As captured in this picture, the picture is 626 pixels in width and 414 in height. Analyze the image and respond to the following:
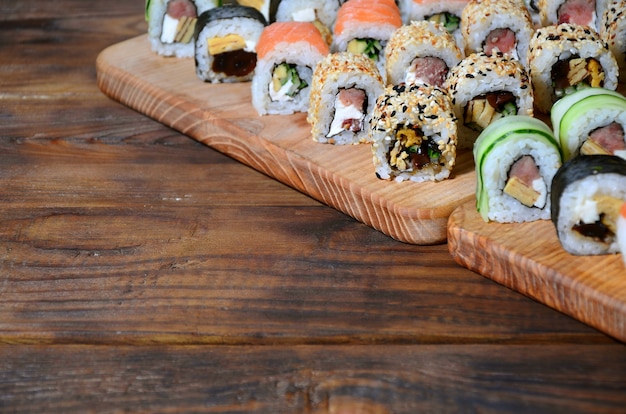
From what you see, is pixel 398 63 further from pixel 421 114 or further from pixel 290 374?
pixel 290 374

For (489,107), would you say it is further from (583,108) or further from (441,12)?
(441,12)

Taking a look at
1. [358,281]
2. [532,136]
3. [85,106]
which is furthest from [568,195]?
[85,106]

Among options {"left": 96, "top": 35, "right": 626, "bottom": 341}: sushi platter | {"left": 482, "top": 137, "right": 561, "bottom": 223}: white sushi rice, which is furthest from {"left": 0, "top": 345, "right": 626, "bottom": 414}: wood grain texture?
{"left": 482, "top": 137, "right": 561, "bottom": 223}: white sushi rice

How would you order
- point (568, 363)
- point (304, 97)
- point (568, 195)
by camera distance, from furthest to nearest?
point (304, 97) → point (568, 195) → point (568, 363)

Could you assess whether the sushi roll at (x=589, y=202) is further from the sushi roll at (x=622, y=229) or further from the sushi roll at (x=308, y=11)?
the sushi roll at (x=308, y=11)

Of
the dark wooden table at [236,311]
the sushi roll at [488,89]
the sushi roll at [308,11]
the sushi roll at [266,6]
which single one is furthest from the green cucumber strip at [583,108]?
the sushi roll at [266,6]

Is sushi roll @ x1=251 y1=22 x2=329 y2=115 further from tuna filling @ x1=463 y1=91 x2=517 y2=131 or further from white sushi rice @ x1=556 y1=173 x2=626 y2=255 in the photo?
white sushi rice @ x1=556 y1=173 x2=626 y2=255
